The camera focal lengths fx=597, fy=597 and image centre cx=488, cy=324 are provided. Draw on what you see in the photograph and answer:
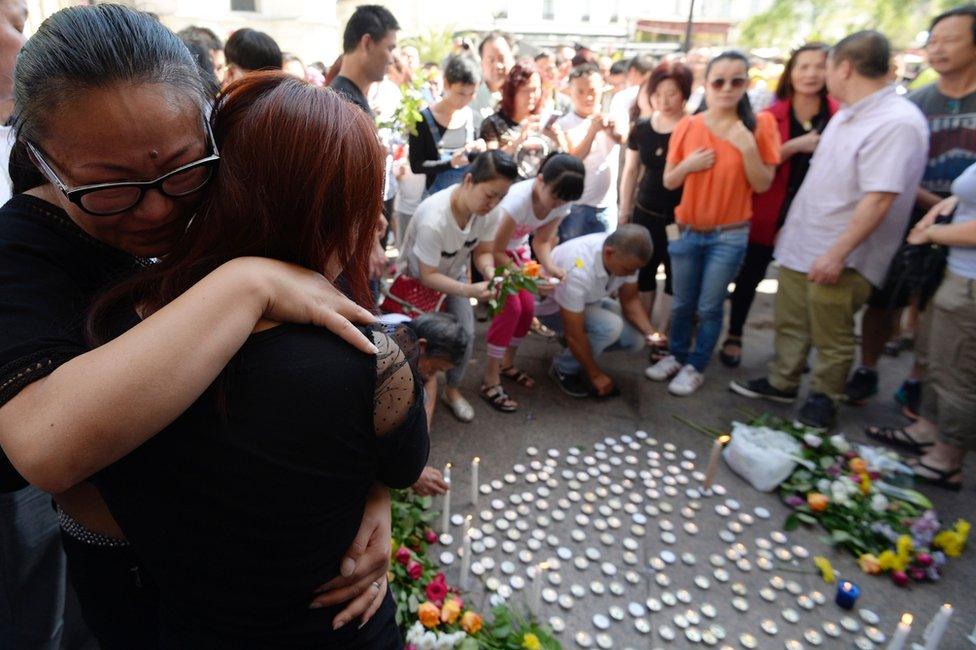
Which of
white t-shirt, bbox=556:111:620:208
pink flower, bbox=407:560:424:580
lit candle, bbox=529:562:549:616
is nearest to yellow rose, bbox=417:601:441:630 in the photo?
pink flower, bbox=407:560:424:580

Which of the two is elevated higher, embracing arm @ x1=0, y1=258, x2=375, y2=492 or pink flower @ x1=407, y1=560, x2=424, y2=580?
embracing arm @ x1=0, y1=258, x2=375, y2=492

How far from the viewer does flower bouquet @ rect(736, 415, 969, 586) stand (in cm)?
271

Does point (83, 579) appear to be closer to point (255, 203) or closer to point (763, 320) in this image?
point (255, 203)

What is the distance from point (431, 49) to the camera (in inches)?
658

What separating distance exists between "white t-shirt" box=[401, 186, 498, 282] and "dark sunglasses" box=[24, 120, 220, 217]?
2.36m

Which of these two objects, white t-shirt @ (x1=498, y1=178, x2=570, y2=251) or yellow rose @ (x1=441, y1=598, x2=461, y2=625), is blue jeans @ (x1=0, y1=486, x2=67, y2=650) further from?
white t-shirt @ (x1=498, y1=178, x2=570, y2=251)

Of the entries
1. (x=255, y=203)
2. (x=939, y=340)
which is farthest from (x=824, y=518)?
(x=255, y=203)

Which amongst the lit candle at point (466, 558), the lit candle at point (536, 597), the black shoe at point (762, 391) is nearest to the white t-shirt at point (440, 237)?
the lit candle at point (466, 558)

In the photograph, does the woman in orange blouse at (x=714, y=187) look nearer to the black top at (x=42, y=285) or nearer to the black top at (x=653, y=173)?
the black top at (x=653, y=173)

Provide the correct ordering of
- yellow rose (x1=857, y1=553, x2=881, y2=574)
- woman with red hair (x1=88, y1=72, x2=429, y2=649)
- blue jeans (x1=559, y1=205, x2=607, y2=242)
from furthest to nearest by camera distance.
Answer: blue jeans (x1=559, y1=205, x2=607, y2=242)
yellow rose (x1=857, y1=553, x2=881, y2=574)
woman with red hair (x1=88, y1=72, x2=429, y2=649)

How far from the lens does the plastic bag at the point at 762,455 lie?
3209 millimetres

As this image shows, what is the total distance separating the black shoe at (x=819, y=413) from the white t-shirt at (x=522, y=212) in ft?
6.58

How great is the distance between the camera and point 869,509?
2.95m

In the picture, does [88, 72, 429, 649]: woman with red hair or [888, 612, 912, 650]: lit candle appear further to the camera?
[888, 612, 912, 650]: lit candle
